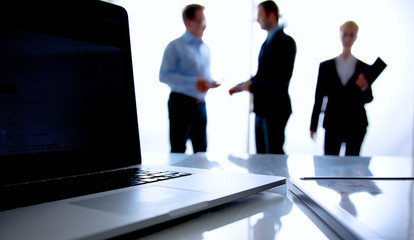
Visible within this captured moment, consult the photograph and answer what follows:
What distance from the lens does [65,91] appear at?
43 cm

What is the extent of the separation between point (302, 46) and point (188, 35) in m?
0.97

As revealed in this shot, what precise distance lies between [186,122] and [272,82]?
1.95ft

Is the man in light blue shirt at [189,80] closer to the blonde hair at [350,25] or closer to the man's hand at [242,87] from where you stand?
the man's hand at [242,87]

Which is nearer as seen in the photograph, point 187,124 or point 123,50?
point 123,50

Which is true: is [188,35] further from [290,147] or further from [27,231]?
[27,231]

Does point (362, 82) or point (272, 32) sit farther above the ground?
point (272, 32)

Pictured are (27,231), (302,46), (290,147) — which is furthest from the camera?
(302,46)

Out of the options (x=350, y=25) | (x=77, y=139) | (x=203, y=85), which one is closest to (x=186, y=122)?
(x=203, y=85)

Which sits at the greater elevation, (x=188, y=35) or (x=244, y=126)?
(x=188, y=35)

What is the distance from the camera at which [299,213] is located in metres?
0.34

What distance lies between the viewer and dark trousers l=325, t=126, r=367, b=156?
1.98 metres

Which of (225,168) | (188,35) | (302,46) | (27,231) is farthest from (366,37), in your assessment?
(27,231)

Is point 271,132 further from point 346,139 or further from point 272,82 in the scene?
point 346,139

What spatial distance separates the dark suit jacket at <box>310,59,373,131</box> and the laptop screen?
168cm
